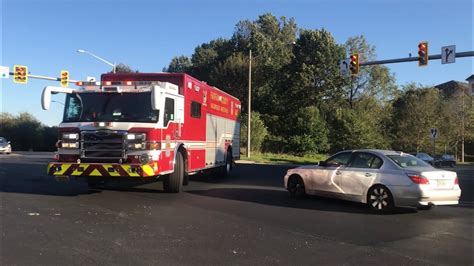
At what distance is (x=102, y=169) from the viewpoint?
37.9ft

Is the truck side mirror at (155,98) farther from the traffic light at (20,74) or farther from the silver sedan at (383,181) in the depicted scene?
the traffic light at (20,74)

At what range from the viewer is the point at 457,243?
7824 mm

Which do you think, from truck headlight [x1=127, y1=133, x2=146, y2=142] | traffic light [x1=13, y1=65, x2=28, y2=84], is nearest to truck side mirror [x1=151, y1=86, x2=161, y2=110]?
truck headlight [x1=127, y1=133, x2=146, y2=142]

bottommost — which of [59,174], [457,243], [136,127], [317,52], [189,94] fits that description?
[457,243]

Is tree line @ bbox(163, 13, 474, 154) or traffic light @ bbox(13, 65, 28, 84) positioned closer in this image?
traffic light @ bbox(13, 65, 28, 84)

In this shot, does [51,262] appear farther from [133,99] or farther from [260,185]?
[260,185]

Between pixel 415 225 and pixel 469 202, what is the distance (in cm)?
493

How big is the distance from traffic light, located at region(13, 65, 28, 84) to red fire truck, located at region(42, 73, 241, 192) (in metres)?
23.4

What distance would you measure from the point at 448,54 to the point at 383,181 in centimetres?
1356

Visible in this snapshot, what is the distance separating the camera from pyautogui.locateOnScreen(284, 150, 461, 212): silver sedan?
34.1 ft

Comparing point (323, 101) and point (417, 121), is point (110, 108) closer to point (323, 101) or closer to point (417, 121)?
point (323, 101)

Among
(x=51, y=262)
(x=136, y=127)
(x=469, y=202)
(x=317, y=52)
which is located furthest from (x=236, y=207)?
(x=317, y=52)

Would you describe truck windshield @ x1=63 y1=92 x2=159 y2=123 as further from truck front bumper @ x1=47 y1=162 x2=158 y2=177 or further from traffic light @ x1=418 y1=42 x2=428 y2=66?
traffic light @ x1=418 y1=42 x2=428 y2=66

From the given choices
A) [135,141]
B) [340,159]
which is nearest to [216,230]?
[135,141]
